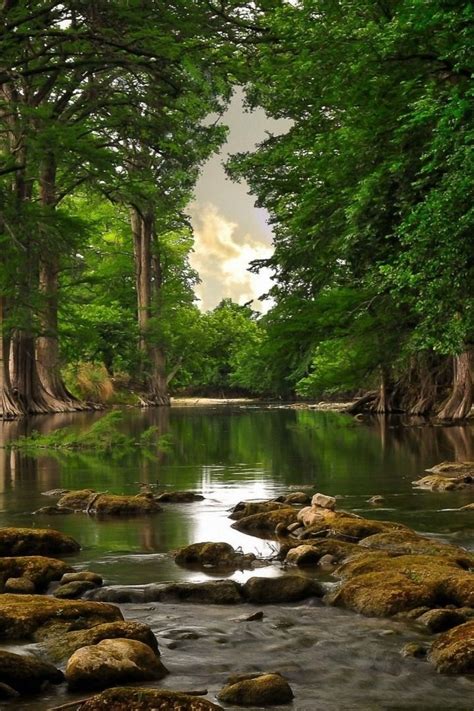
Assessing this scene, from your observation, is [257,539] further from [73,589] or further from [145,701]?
[145,701]

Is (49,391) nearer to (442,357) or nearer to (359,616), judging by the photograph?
(442,357)

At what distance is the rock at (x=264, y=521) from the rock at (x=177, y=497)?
7.27ft

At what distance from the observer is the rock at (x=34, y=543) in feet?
32.1

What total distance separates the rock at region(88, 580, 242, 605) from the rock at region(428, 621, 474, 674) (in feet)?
7.28

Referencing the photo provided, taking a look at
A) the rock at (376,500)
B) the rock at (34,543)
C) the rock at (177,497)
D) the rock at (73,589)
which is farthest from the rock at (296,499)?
the rock at (73,589)

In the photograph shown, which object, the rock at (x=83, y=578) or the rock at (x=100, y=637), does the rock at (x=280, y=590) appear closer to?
the rock at (x=83, y=578)

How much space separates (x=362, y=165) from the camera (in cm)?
1723

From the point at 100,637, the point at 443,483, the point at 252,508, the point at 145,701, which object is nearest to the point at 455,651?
the point at 145,701

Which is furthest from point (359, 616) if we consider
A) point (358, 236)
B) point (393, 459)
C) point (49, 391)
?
point (49, 391)

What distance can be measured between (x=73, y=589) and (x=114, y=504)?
4.95 metres

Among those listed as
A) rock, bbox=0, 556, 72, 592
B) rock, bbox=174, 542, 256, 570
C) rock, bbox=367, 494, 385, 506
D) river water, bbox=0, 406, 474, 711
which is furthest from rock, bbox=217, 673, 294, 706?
rock, bbox=367, 494, 385, 506

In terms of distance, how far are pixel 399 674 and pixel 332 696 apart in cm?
62

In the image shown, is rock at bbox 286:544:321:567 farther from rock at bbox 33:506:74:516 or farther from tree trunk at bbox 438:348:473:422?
tree trunk at bbox 438:348:473:422

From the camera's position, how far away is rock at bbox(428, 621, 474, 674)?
583cm
